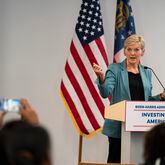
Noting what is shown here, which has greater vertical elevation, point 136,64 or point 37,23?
point 37,23

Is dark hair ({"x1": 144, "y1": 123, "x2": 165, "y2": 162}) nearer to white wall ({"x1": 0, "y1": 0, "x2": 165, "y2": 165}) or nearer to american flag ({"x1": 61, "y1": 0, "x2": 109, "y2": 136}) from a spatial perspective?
american flag ({"x1": 61, "y1": 0, "x2": 109, "y2": 136})

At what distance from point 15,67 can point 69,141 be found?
42.6 inches

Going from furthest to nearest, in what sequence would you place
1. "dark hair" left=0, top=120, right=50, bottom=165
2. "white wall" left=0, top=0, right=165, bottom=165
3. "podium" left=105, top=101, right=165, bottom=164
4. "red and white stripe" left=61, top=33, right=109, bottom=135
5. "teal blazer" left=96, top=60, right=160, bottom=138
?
"white wall" left=0, top=0, right=165, bottom=165 → "red and white stripe" left=61, top=33, right=109, bottom=135 → "teal blazer" left=96, top=60, right=160, bottom=138 → "podium" left=105, top=101, right=165, bottom=164 → "dark hair" left=0, top=120, right=50, bottom=165

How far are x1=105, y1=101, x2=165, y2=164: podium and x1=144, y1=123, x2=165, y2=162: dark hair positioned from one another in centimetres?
135

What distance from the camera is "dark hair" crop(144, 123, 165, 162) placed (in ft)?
4.99

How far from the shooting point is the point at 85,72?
14.8ft

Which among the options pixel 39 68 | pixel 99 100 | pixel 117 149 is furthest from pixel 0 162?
pixel 39 68

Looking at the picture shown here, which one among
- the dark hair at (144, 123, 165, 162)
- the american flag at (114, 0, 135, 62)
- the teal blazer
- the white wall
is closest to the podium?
the teal blazer

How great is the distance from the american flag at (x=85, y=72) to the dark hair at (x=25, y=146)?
3.34m

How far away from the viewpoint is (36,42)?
15.6 ft

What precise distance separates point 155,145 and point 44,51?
3.39 meters

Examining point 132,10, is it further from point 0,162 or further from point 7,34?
point 0,162

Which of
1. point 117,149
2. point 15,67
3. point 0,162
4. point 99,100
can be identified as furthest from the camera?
point 15,67

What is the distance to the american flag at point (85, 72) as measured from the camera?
176 inches
